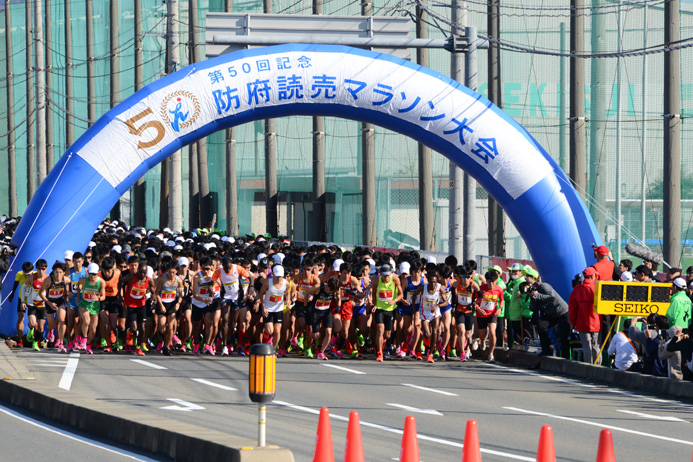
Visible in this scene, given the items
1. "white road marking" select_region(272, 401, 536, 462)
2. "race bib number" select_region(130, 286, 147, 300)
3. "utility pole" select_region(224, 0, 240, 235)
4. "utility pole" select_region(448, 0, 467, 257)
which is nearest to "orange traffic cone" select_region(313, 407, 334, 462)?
"white road marking" select_region(272, 401, 536, 462)

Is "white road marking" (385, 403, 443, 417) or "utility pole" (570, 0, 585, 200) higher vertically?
"utility pole" (570, 0, 585, 200)

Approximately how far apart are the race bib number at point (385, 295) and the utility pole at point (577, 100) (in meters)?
7.70

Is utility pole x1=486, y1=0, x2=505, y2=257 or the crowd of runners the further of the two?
utility pole x1=486, y1=0, x2=505, y2=257

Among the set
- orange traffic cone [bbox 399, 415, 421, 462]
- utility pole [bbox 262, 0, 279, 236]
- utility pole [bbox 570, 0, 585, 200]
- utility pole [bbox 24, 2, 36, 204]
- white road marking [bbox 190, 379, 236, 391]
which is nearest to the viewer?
orange traffic cone [bbox 399, 415, 421, 462]

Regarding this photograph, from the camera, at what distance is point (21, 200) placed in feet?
288

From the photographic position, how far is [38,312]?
18.0m

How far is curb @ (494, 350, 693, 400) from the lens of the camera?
14.2 m

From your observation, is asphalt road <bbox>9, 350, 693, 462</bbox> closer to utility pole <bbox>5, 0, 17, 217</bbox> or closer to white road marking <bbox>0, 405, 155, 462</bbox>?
white road marking <bbox>0, 405, 155, 462</bbox>

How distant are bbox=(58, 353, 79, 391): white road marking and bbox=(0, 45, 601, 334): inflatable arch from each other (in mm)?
2621

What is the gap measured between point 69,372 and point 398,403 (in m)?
4.52

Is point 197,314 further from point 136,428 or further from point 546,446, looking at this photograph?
point 546,446

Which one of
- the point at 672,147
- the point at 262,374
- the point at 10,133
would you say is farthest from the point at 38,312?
the point at 10,133

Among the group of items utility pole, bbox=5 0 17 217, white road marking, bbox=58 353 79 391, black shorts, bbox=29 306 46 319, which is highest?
utility pole, bbox=5 0 17 217

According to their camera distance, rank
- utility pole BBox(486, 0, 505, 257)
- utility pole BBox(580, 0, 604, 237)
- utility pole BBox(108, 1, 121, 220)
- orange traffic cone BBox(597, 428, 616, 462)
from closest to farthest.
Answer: orange traffic cone BBox(597, 428, 616, 462)
utility pole BBox(486, 0, 505, 257)
utility pole BBox(580, 0, 604, 237)
utility pole BBox(108, 1, 121, 220)
